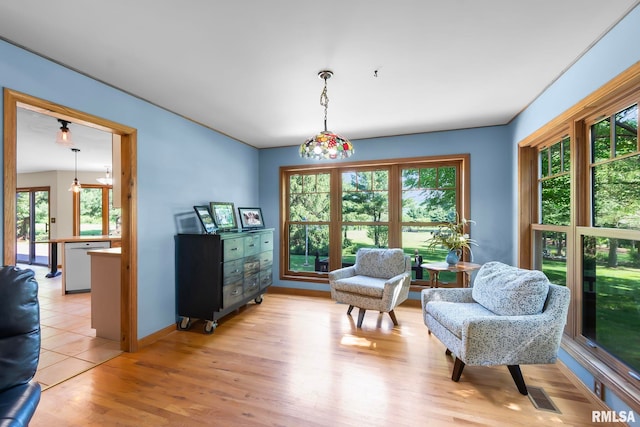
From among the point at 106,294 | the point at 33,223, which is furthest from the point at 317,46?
the point at 33,223

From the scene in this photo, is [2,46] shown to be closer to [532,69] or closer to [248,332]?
[248,332]

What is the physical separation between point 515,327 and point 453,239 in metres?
1.56

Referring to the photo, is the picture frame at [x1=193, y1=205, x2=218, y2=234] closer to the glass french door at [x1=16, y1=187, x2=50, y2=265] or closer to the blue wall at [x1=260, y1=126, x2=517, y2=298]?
the blue wall at [x1=260, y1=126, x2=517, y2=298]

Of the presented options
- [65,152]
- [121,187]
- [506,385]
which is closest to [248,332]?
[121,187]

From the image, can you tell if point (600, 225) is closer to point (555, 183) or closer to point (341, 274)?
point (555, 183)

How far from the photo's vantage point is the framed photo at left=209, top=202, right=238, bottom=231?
11.7 ft

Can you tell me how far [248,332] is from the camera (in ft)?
10.1

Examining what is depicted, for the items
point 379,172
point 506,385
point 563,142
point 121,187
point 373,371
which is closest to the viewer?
point 506,385

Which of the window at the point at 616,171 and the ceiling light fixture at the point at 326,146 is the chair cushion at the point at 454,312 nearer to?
the window at the point at 616,171

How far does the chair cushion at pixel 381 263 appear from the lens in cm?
348

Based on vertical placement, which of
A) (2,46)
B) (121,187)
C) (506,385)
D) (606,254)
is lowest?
(506,385)

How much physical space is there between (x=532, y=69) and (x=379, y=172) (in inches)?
89.4

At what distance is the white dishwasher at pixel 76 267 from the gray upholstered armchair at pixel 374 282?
4135 millimetres

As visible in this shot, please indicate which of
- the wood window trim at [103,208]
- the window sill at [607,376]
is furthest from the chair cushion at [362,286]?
the wood window trim at [103,208]
